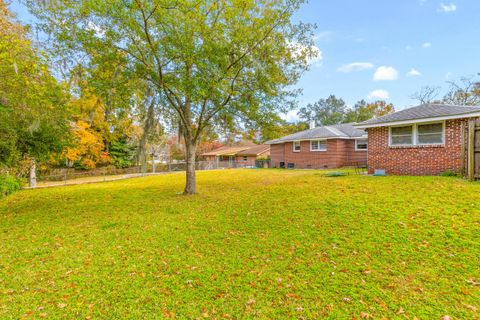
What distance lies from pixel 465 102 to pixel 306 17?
30.0 meters

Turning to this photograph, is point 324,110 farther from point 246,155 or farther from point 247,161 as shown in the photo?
point 247,161

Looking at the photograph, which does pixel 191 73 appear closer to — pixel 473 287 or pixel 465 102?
pixel 473 287

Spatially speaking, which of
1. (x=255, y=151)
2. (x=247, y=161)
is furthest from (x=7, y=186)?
(x=255, y=151)

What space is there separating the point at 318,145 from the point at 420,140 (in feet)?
33.6

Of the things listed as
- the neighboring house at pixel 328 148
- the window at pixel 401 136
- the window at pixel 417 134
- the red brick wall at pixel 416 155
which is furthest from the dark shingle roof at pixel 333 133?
the window at pixel 417 134

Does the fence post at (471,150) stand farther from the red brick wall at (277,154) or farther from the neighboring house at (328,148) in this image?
the red brick wall at (277,154)

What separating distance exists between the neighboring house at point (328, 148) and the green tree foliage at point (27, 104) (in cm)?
1807

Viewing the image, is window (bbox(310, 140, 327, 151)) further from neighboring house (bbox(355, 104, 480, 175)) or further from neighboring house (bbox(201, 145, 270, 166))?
neighboring house (bbox(201, 145, 270, 166))

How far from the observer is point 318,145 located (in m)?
21.1

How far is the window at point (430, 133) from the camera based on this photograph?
10484 mm

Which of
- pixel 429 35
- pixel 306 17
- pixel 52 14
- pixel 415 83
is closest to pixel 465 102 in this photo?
pixel 415 83

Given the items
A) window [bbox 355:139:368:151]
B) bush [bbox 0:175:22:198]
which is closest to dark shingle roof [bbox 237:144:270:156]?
window [bbox 355:139:368:151]

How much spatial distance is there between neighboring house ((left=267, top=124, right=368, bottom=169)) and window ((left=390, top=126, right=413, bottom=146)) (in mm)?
7149

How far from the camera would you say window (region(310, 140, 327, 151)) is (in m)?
20.8
